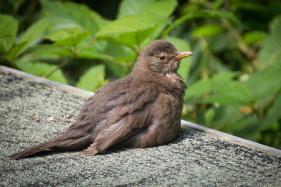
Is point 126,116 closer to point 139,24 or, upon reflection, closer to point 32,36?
point 139,24

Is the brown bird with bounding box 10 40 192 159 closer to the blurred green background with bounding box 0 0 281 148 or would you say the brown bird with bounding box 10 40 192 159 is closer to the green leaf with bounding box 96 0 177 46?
the green leaf with bounding box 96 0 177 46

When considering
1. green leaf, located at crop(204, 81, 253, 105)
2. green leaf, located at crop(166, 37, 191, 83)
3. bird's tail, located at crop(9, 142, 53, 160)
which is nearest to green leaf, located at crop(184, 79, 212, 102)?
green leaf, located at crop(204, 81, 253, 105)

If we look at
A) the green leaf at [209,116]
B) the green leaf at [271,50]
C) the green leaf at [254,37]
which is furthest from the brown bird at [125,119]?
the green leaf at [254,37]

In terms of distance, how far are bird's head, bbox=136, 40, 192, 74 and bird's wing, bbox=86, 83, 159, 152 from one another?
1.57 ft

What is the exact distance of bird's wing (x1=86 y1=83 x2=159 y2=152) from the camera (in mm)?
4547

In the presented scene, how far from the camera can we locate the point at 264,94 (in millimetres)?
6152

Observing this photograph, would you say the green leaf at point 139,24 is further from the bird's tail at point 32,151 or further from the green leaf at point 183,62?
the bird's tail at point 32,151

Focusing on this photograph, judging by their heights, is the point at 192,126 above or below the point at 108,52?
below

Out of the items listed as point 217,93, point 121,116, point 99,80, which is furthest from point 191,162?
point 99,80

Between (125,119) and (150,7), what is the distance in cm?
137

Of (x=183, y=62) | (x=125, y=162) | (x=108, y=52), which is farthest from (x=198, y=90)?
(x=125, y=162)

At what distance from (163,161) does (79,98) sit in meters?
1.40

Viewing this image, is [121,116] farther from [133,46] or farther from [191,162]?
[133,46]

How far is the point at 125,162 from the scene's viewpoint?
14.3ft
